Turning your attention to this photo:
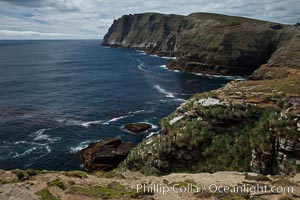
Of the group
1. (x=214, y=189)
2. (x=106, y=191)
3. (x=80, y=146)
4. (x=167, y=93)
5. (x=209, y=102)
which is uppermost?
(x=209, y=102)

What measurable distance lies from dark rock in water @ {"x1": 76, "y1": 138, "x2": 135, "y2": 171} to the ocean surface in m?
2.12

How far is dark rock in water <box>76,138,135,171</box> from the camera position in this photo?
175 feet

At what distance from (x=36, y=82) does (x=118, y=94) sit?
127ft

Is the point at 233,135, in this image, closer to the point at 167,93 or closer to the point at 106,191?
the point at 106,191

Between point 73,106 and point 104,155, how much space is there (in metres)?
34.1

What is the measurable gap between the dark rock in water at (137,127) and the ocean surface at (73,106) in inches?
61.1

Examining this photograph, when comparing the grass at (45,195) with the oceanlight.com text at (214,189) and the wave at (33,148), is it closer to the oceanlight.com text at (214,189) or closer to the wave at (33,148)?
the oceanlight.com text at (214,189)

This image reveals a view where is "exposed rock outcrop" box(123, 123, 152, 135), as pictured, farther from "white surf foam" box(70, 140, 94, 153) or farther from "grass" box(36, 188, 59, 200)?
"grass" box(36, 188, 59, 200)

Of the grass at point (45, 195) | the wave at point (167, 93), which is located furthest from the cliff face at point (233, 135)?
the wave at point (167, 93)

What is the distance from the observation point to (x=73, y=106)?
85188mm

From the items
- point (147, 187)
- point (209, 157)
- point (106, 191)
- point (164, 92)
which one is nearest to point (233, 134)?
point (209, 157)

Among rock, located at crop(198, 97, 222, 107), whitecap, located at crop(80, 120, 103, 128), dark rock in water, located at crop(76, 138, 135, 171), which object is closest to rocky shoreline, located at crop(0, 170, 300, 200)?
rock, located at crop(198, 97, 222, 107)

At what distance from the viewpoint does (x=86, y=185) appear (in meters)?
26.2

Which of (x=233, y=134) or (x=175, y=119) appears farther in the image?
(x=175, y=119)
